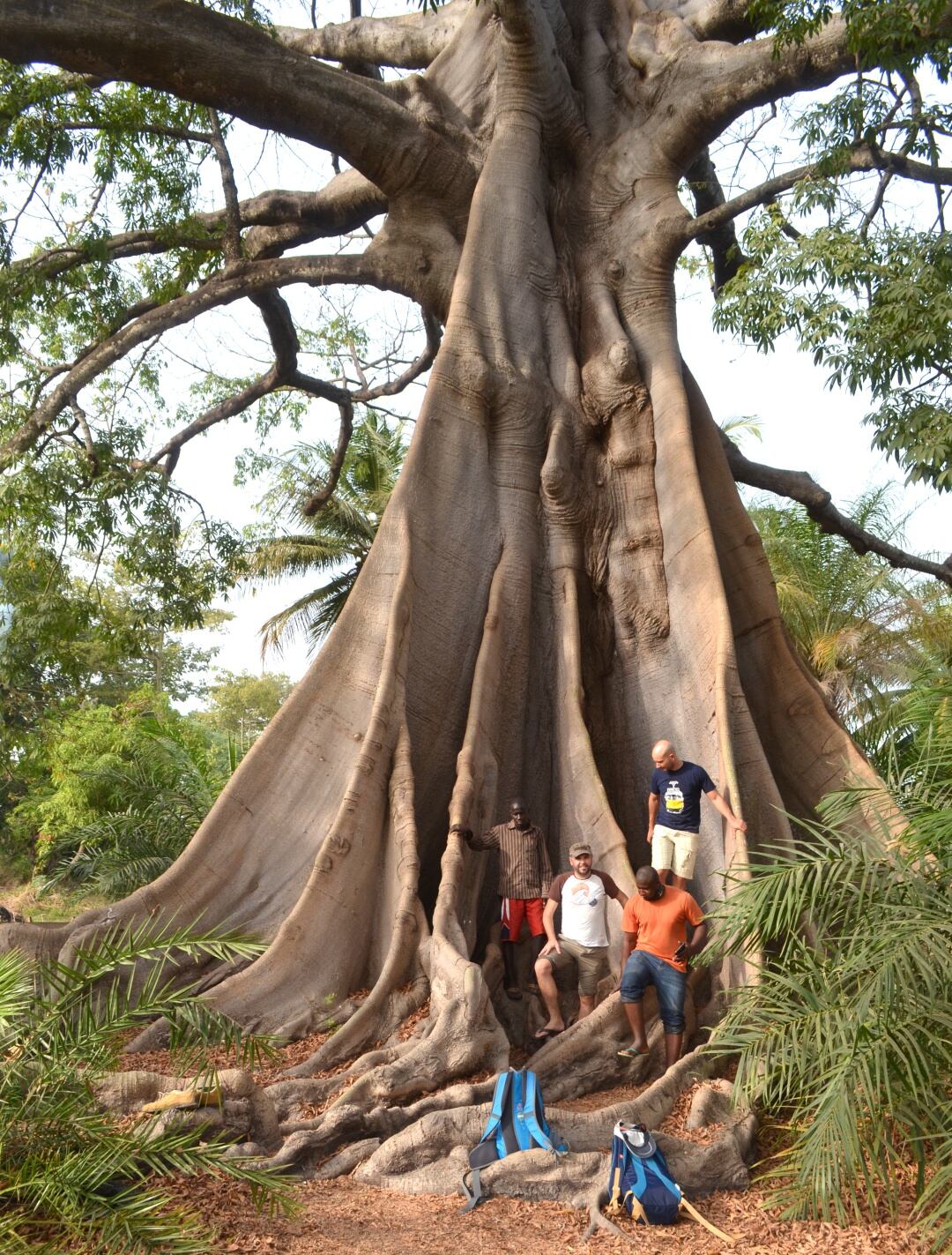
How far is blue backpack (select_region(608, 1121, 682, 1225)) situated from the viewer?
5.21 meters

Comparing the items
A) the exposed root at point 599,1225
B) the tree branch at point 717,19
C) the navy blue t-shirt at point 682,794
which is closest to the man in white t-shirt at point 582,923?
the navy blue t-shirt at point 682,794

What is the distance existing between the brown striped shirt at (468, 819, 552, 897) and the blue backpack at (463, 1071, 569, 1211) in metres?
1.60

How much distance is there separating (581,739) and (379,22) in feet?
26.9

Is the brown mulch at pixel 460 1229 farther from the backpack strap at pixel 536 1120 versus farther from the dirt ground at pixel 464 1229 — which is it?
the backpack strap at pixel 536 1120

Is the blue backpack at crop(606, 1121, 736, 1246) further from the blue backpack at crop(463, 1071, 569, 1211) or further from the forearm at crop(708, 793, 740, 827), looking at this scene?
the forearm at crop(708, 793, 740, 827)

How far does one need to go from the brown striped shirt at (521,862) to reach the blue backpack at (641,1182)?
2.02m

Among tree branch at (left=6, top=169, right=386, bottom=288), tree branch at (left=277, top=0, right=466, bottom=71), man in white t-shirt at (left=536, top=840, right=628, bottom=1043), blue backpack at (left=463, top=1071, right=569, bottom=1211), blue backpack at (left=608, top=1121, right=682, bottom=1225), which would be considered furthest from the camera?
tree branch at (left=277, top=0, right=466, bottom=71)

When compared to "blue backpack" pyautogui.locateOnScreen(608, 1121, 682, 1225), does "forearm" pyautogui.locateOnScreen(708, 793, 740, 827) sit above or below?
above

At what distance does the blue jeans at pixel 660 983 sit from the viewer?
6.61 m

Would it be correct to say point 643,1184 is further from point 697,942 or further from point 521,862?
point 521,862

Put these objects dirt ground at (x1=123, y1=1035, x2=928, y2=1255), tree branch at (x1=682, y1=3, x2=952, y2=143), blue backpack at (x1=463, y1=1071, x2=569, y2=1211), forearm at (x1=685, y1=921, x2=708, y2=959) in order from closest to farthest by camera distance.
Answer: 1. dirt ground at (x1=123, y1=1035, x2=928, y2=1255)
2. blue backpack at (x1=463, y1=1071, x2=569, y2=1211)
3. forearm at (x1=685, y1=921, x2=708, y2=959)
4. tree branch at (x1=682, y1=3, x2=952, y2=143)

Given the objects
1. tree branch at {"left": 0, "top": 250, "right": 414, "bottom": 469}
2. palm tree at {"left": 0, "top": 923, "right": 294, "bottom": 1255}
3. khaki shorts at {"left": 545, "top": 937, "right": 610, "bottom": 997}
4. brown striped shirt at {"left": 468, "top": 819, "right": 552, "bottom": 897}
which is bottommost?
palm tree at {"left": 0, "top": 923, "right": 294, "bottom": 1255}

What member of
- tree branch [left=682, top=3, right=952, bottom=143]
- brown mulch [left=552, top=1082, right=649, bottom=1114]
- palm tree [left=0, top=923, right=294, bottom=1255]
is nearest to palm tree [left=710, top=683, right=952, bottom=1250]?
brown mulch [left=552, top=1082, right=649, bottom=1114]

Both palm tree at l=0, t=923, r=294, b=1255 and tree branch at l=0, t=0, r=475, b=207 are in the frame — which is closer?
palm tree at l=0, t=923, r=294, b=1255
